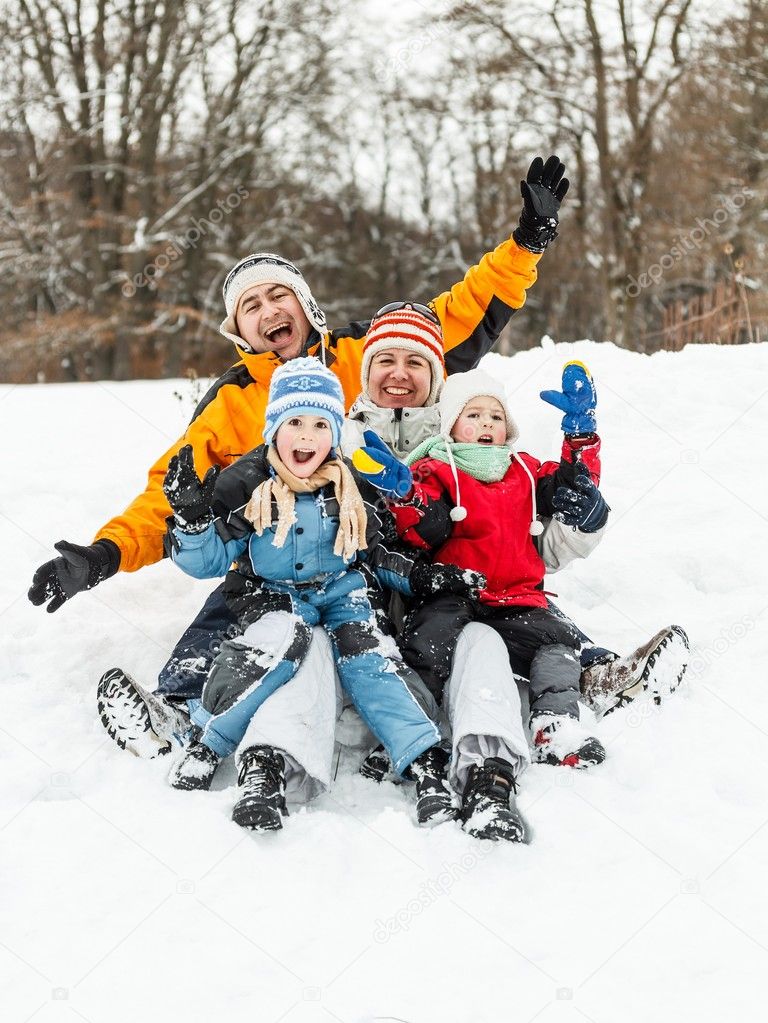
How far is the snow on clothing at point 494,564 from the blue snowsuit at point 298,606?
0.36 ft

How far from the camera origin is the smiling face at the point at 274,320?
3260 millimetres

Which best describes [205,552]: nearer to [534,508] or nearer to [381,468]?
[381,468]

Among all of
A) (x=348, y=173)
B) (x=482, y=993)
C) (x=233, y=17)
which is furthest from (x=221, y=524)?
(x=348, y=173)

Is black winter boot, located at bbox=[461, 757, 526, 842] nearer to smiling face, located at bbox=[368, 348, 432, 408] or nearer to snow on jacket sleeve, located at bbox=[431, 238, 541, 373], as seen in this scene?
smiling face, located at bbox=[368, 348, 432, 408]

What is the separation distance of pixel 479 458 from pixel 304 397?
2.16 feet

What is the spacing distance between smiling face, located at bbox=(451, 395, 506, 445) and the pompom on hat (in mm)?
691

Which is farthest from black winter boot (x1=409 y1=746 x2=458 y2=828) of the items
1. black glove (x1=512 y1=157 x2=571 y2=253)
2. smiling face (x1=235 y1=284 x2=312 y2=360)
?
black glove (x1=512 y1=157 x2=571 y2=253)

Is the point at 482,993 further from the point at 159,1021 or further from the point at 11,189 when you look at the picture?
the point at 11,189

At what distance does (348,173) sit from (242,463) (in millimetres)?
20559

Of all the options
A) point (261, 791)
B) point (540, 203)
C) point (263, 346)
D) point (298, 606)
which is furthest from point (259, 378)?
point (261, 791)

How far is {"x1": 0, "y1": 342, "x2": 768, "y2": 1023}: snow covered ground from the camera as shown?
5.40 ft

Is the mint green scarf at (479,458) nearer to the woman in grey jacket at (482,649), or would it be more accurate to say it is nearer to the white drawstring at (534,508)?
the white drawstring at (534,508)

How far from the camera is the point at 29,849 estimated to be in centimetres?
201

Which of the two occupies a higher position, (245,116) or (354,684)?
(245,116)
